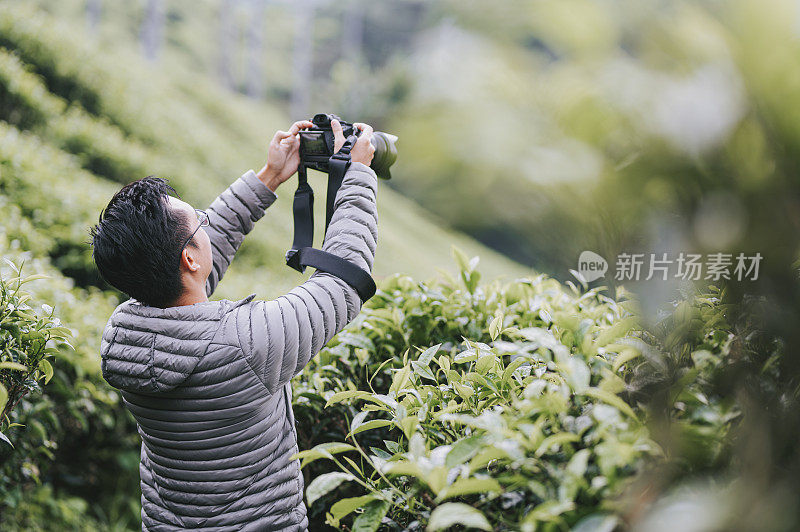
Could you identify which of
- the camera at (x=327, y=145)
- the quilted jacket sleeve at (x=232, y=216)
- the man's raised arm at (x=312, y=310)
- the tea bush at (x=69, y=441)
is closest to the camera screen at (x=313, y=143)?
the camera at (x=327, y=145)

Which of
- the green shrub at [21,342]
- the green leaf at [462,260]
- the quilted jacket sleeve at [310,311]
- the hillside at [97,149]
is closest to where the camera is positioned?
the quilted jacket sleeve at [310,311]

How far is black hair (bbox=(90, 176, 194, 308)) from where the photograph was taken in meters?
1.28

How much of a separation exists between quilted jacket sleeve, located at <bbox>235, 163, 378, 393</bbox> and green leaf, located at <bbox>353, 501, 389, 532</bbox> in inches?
16.5

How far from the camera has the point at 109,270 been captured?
1.31 metres

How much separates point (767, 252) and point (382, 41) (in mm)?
38500

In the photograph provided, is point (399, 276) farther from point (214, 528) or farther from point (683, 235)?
point (683, 235)

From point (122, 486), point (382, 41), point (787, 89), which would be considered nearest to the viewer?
point (787, 89)

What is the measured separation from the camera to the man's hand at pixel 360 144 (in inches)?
62.2

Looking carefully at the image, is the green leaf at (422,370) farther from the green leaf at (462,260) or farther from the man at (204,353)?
the green leaf at (462,260)

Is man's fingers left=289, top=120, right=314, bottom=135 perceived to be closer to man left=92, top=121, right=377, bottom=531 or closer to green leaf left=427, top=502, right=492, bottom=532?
man left=92, top=121, right=377, bottom=531

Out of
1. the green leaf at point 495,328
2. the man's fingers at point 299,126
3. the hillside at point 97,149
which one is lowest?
the green leaf at point 495,328

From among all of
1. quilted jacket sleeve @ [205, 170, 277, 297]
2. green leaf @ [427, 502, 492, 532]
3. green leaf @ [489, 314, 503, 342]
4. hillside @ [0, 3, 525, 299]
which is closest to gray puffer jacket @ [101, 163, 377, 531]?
green leaf @ [489, 314, 503, 342]

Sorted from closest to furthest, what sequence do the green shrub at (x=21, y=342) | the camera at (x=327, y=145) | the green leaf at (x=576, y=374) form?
the green leaf at (x=576, y=374)
the green shrub at (x=21, y=342)
the camera at (x=327, y=145)

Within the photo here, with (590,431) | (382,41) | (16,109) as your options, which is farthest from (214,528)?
(382,41)
